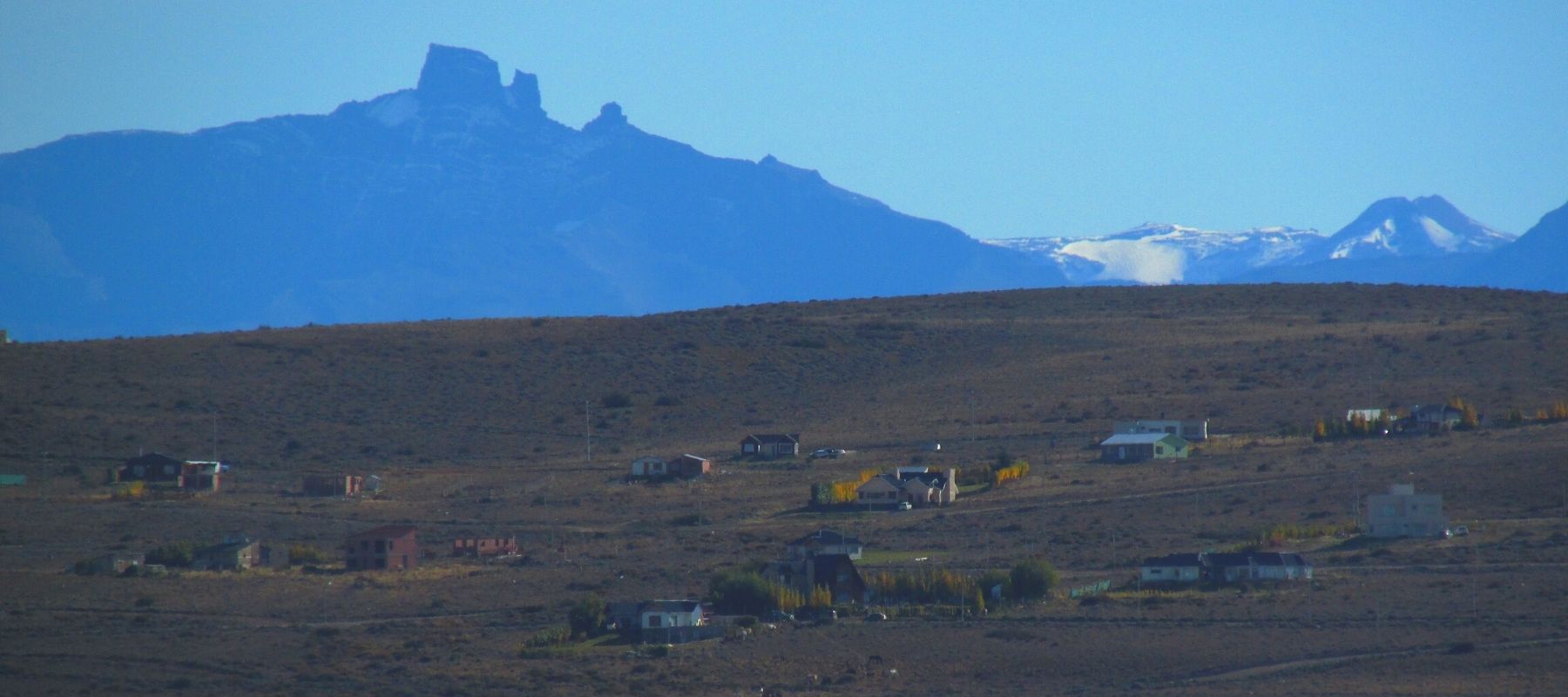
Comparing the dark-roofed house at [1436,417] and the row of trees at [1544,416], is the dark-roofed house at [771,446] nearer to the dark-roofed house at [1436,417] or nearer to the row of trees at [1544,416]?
the dark-roofed house at [1436,417]

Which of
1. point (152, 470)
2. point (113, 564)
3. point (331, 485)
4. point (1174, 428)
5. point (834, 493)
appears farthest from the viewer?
point (1174, 428)

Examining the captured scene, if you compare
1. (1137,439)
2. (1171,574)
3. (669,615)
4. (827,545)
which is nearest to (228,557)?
(669,615)

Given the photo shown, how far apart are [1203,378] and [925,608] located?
131 ft

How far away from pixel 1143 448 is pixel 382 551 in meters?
25.4

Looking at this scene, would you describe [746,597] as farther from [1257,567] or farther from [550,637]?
[1257,567]

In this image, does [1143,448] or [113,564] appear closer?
[113,564]

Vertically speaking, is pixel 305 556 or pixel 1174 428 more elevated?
pixel 1174 428

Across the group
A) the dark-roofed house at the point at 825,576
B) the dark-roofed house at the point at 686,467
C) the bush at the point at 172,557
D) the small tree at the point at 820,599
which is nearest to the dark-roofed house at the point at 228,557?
the bush at the point at 172,557

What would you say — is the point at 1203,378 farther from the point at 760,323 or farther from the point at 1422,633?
the point at 1422,633

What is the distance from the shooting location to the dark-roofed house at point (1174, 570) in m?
43.5

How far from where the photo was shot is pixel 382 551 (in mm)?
49219

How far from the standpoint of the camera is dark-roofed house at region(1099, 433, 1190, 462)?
62.6 metres

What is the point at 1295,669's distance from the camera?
34.8m

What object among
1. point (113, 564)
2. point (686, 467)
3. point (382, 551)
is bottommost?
point (113, 564)
